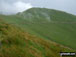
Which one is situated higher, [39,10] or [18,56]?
[39,10]

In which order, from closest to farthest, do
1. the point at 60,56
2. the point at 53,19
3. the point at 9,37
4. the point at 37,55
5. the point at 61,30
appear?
the point at 37,55
the point at 9,37
the point at 60,56
the point at 61,30
the point at 53,19

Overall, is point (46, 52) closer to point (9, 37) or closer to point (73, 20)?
point (9, 37)

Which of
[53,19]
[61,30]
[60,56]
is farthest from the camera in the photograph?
[53,19]

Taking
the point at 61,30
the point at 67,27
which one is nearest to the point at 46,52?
the point at 61,30

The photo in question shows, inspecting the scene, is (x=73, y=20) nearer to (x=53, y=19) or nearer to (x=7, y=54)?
(x=53, y=19)

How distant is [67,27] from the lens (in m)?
109

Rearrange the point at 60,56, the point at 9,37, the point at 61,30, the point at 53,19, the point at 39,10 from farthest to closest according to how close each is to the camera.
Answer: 1. the point at 39,10
2. the point at 53,19
3. the point at 61,30
4. the point at 60,56
5. the point at 9,37

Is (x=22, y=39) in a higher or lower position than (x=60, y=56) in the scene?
higher

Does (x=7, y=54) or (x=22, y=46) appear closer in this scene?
(x=7, y=54)

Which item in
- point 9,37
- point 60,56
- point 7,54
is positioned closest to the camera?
point 7,54

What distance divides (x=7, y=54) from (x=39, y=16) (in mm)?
118175

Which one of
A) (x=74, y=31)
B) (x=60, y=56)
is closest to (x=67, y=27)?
(x=74, y=31)

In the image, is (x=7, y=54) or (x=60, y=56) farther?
(x=60, y=56)

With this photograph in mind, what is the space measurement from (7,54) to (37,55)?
4534 mm
